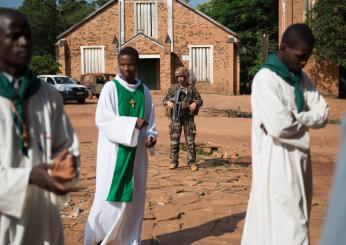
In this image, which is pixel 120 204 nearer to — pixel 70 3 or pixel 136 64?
pixel 136 64

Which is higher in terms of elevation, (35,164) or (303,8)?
(303,8)

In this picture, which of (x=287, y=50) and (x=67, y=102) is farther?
(x=67, y=102)

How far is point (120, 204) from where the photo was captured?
5.15 meters

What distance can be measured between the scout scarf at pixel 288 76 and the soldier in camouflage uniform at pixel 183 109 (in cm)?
588

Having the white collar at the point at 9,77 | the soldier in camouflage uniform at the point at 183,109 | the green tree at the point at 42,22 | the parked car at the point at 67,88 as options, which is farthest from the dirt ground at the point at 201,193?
the green tree at the point at 42,22

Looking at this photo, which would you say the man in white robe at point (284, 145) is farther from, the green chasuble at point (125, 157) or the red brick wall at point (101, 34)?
the red brick wall at point (101, 34)

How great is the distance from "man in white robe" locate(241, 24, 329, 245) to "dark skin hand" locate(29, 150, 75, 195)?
78.2 inches

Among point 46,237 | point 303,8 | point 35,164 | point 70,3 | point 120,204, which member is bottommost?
→ point 120,204

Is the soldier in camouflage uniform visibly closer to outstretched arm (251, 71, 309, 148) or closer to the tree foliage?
outstretched arm (251, 71, 309, 148)

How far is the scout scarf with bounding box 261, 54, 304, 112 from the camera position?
13.6 feet

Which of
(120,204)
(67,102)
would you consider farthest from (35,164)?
(67,102)

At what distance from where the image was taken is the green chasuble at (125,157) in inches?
201

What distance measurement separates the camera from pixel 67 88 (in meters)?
26.5

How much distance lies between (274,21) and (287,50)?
115ft
